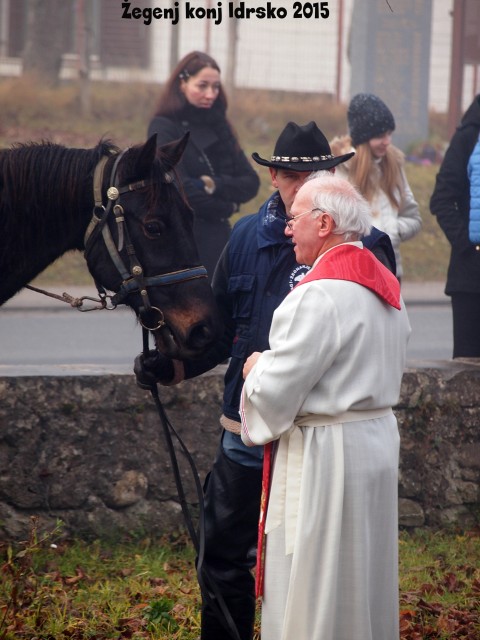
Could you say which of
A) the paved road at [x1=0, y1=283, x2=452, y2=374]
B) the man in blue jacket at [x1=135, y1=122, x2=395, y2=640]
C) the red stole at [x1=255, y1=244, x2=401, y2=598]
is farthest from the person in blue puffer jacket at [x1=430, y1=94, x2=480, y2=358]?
the paved road at [x1=0, y1=283, x2=452, y2=374]

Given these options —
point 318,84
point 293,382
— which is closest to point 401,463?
point 293,382

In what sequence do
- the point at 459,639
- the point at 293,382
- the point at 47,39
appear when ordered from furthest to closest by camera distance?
the point at 47,39, the point at 459,639, the point at 293,382

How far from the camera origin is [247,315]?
4.21 m

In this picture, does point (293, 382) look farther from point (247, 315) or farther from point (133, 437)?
point (133, 437)

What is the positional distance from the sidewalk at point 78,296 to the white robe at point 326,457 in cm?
1044

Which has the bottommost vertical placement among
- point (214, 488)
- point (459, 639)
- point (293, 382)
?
point (459, 639)

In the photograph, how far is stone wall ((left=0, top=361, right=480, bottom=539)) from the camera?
215 inches

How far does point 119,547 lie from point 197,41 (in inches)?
757

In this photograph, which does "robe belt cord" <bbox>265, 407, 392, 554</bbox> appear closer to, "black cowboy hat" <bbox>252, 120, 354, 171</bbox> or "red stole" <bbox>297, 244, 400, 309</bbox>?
"red stole" <bbox>297, 244, 400, 309</bbox>

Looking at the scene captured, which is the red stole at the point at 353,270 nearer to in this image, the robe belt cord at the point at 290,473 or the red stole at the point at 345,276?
the red stole at the point at 345,276

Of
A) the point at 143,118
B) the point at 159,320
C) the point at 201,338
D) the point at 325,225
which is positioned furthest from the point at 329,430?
the point at 143,118

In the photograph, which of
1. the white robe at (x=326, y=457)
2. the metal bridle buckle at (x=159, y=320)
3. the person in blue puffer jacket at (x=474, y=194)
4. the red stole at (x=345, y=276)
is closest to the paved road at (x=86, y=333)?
the person in blue puffer jacket at (x=474, y=194)

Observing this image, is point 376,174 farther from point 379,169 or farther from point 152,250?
point 152,250

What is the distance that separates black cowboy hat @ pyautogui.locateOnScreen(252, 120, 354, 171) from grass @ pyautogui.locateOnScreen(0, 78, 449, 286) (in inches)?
523
